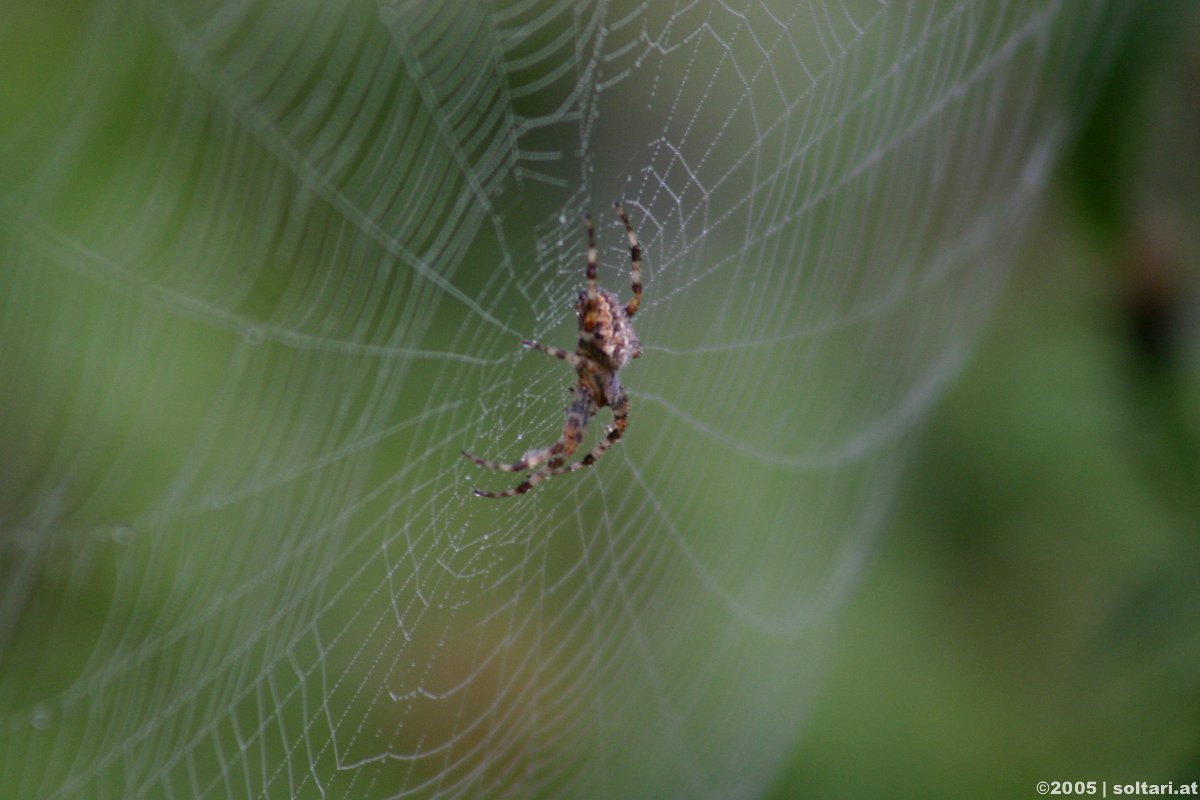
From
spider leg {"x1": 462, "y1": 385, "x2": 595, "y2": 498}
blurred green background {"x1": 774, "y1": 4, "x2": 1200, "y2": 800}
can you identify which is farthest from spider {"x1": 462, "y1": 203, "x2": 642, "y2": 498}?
blurred green background {"x1": 774, "y1": 4, "x2": 1200, "y2": 800}

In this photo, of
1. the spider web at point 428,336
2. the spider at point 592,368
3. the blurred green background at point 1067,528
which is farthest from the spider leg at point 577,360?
the blurred green background at point 1067,528

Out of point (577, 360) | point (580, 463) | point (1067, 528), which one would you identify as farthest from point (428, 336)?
point (1067, 528)

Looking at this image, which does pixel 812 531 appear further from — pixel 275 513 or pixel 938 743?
pixel 275 513

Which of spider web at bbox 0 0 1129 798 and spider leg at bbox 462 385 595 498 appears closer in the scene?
spider web at bbox 0 0 1129 798

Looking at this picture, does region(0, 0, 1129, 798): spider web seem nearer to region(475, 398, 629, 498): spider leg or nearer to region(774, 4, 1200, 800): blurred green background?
region(475, 398, 629, 498): spider leg

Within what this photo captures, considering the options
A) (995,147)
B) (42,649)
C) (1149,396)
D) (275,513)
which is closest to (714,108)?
(995,147)

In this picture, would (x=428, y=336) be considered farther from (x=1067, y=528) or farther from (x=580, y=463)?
(x=1067, y=528)

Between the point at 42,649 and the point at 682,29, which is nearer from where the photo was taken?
the point at 42,649
